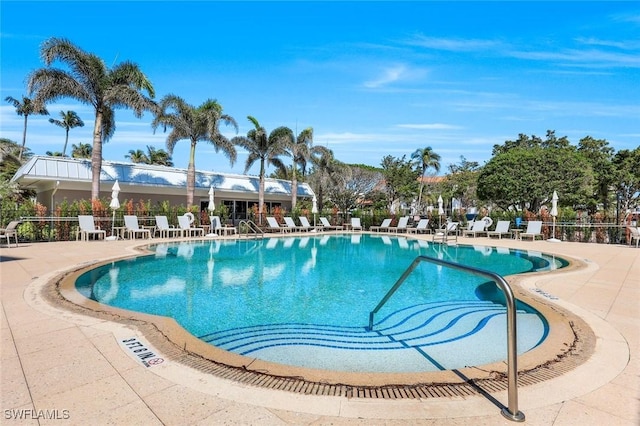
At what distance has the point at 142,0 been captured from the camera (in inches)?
421

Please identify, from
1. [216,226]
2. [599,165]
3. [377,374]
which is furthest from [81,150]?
[599,165]

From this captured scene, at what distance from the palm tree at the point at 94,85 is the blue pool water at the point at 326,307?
33.6 ft

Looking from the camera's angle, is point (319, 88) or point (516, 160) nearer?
point (319, 88)

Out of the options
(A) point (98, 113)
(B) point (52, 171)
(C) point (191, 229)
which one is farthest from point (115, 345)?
(B) point (52, 171)

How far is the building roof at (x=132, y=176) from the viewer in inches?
740

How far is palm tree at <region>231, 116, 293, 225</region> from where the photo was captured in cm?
2309

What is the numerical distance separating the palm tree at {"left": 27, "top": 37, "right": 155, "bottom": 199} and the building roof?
355 cm

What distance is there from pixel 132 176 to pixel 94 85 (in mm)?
6389

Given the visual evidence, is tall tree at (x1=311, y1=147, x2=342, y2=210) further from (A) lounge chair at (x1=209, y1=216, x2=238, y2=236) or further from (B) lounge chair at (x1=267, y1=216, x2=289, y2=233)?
(A) lounge chair at (x1=209, y1=216, x2=238, y2=236)

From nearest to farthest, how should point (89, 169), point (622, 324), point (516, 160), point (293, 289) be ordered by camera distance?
point (622, 324) < point (293, 289) < point (89, 169) < point (516, 160)

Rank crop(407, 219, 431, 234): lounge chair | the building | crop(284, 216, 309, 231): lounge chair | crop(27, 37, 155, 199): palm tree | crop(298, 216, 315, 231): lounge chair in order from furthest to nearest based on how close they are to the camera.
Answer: crop(298, 216, 315, 231): lounge chair, crop(407, 219, 431, 234): lounge chair, crop(284, 216, 309, 231): lounge chair, the building, crop(27, 37, 155, 199): palm tree

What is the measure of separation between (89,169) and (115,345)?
827 inches

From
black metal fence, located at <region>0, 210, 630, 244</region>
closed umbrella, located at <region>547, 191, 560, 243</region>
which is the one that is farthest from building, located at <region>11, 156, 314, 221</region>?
closed umbrella, located at <region>547, 191, 560, 243</region>

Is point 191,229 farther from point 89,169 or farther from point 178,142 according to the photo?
point 89,169
